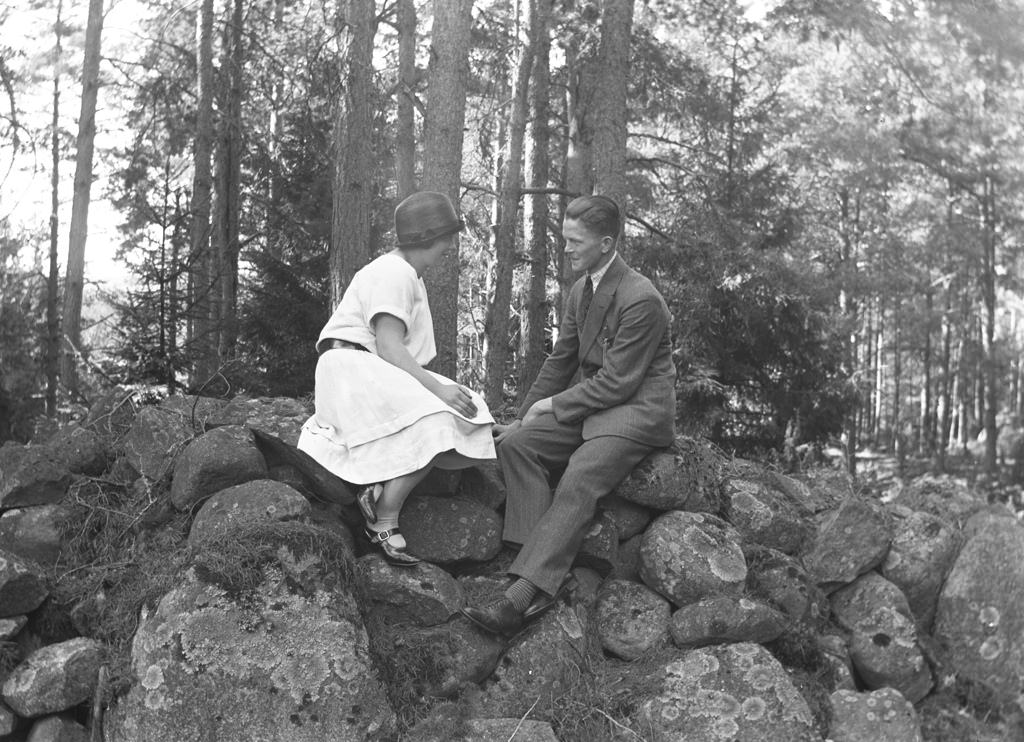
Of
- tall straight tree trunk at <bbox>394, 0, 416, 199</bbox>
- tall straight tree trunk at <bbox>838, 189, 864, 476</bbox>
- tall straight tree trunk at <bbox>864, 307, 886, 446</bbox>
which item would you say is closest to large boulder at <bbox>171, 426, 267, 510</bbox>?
tall straight tree trunk at <bbox>394, 0, 416, 199</bbox>

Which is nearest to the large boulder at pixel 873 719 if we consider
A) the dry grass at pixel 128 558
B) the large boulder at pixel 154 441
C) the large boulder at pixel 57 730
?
the dry grass at pixel 128 558

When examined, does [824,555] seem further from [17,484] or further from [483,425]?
[17,484]

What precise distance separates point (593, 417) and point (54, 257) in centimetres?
1508

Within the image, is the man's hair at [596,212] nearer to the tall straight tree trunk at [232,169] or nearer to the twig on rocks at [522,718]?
the twig on rocks at [522,718]

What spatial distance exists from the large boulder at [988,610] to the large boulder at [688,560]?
4.32 ft

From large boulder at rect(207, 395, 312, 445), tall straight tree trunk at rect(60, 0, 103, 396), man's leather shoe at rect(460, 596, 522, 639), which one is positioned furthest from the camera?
tall straight tree trunk at rect(60, 0, 103, 396)

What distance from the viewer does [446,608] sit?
450cm

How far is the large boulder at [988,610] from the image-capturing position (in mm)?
5141

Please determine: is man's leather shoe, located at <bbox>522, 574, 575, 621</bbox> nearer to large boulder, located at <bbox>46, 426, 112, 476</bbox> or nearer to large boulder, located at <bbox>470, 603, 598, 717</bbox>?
large boulder, located at <bbox>470, 603, 598, 717</bbox>

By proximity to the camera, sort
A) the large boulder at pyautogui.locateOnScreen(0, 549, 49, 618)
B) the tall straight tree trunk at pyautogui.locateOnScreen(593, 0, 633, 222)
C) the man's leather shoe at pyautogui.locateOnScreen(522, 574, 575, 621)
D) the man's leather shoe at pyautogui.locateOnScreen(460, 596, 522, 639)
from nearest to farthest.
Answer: the large boulder at pyautogui.locateOnScreen(0, 549, 49, 618) < the man's leather shoe at pyautogui.locateOnScreen(460, 596, 522, 639) < the man's leather shoe at pyautogui.locateOnScreen(522, 574, 575, 621) < the tall straight tree trunk at pyautogui.locateOnScreen(593, 0, 633, 222)

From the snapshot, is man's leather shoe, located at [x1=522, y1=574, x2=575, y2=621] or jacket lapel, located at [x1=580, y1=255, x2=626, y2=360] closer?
man's leather shoe, located at [x1=522, y1=574, x2=575, y2=621]

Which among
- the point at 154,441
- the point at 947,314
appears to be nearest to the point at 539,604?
the point at 154,441

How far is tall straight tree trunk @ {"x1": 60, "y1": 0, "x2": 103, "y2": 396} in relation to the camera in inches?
521

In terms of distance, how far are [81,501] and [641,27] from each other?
452 inches
